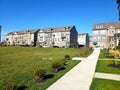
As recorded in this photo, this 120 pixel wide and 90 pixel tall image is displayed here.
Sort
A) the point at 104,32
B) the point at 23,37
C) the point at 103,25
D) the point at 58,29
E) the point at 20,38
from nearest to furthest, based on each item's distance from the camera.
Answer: the point at 104,32
the point at 103,25
the point at 58,29
the point at 23,37
the point at 20,38

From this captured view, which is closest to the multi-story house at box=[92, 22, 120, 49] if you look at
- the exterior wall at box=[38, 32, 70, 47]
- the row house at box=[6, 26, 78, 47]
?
the row house at box=[6, 26, 78, 47]

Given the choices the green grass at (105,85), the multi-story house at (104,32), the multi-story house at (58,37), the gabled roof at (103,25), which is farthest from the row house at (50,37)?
the green grass at (105,85)

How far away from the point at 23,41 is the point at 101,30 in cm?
5308

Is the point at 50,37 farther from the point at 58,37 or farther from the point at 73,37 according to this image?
the point at 73,37

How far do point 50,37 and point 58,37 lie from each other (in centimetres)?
590

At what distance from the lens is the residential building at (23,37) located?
9448 cm

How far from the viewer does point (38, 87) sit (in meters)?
9.51

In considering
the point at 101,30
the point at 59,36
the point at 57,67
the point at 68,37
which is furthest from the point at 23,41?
the point at 57,67

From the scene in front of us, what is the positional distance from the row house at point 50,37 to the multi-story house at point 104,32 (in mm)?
13772

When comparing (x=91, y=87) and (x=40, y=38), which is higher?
(x=40, y=38)

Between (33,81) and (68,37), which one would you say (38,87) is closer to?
(33,81)

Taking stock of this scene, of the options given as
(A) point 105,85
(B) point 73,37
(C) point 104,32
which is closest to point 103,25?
(C) point 104,32

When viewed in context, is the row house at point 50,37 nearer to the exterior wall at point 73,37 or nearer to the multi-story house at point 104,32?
the exterior wall at point 73,37

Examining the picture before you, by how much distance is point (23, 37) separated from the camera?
101625 mm
